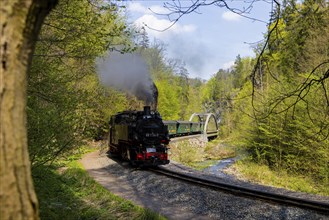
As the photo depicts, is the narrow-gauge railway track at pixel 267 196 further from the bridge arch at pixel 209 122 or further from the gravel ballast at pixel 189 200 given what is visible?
the bridge arch at pixel 209 122

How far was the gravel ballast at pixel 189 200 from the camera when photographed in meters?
8.38

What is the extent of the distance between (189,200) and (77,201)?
10.3 ft

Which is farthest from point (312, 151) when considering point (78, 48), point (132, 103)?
point (132, 103)

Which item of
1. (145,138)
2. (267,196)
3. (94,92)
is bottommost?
(267,196)

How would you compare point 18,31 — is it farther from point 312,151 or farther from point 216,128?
point 216,128

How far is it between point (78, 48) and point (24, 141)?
666 centimetres

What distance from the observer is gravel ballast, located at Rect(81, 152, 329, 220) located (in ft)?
27.5

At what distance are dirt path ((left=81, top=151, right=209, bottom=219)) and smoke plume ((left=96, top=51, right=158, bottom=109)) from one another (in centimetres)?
738

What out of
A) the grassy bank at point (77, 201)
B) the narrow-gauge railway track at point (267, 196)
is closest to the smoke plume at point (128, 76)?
the grassy bank at point (77, 201)

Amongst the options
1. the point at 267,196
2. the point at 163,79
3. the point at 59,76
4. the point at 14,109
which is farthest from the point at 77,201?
the point at 163,79

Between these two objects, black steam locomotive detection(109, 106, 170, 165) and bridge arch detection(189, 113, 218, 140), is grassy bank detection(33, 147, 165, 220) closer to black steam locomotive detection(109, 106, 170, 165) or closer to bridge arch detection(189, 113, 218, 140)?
black steam locomotive detection(109, 106, 170, 165)

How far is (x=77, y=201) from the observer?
363 inches

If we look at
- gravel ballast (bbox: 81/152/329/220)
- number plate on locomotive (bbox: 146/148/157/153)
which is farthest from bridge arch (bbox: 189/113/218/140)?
gravel ballast (bbox: 81/152/329/220)

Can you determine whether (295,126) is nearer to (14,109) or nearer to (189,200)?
(189,200)
